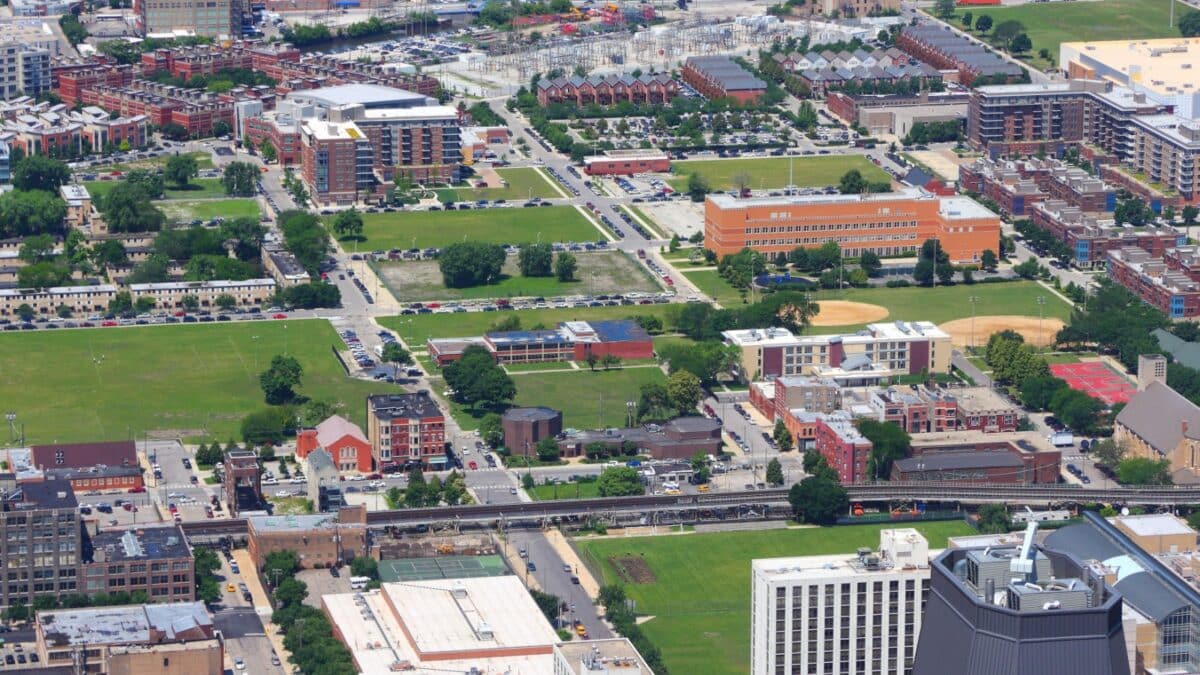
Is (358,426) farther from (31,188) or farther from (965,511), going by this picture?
(31,188)

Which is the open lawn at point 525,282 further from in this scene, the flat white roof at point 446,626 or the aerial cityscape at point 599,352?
the flat white roof at point 446,626

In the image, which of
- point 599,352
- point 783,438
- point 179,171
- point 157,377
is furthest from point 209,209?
point 783,438

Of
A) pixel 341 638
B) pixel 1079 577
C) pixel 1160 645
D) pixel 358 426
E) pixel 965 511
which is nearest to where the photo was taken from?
pixel 1079 577

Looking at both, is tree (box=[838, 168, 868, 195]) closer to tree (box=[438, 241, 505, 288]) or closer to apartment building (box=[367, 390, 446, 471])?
tree (box=[438, 241, 505, 288])

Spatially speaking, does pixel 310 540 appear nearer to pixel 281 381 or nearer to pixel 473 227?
pixel 281 381

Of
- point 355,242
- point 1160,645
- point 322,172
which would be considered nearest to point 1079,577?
point 1160,645

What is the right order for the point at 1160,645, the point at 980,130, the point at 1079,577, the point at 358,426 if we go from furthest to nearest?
the point at 980,130, the point at 358,426, the point at 1160,645, the point at 1079,577

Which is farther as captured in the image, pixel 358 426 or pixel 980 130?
pixel 980 130
